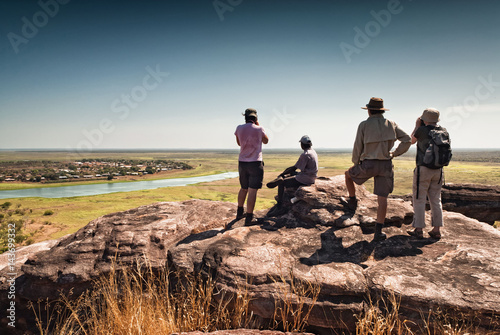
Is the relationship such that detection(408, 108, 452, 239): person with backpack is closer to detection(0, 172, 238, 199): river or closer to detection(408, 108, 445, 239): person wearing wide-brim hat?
detection(408, 108, 445, 239): person wearing wide-brim hat

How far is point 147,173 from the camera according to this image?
234ft

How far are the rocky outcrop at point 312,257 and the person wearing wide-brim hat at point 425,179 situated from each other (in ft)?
1.43

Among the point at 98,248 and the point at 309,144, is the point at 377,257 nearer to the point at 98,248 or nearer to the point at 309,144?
the point at 309,144

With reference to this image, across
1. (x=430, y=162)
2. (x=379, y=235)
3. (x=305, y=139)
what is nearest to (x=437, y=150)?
(x=430, y=162)

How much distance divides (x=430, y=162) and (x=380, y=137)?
42.5 inches

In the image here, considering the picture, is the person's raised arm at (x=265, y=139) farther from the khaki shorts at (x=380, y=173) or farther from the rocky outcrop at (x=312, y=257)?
the khaki shorts at (x=380, y=173)

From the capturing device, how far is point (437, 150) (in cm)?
448

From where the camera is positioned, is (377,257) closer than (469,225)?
Yes

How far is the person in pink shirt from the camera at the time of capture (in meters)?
5.81

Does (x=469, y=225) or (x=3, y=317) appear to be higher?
(x=469, y=225)

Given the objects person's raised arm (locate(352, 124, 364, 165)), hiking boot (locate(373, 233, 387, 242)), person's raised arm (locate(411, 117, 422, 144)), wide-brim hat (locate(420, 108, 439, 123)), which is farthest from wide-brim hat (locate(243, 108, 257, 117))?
hiking boot (locate(373, 233, 387, 242))

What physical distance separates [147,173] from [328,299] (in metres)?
75.9

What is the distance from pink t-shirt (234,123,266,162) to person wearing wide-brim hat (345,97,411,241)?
2326mm

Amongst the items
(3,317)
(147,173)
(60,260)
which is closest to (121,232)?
(60,260)
